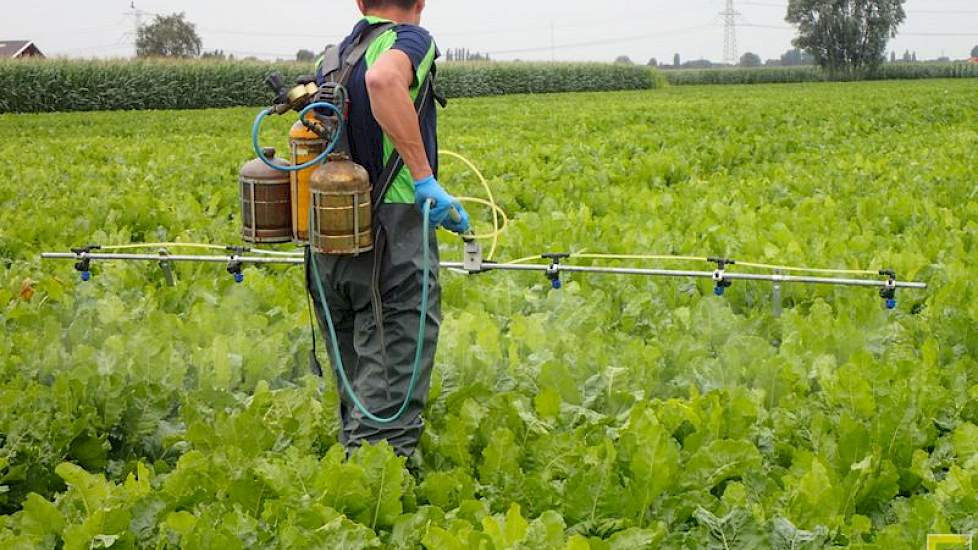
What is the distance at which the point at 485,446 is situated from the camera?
368cm

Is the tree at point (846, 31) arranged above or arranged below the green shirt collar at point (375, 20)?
above

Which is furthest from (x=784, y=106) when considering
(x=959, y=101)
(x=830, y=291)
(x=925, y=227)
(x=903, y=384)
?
(x=903, y=384)

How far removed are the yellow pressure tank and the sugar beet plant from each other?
2.32ft

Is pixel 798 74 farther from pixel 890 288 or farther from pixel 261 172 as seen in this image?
pixel 261 172

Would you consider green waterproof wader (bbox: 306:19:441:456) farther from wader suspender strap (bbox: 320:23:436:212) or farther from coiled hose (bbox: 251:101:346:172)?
coiled hose (bbox: 251:101:346:172)

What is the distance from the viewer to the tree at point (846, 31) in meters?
96.2

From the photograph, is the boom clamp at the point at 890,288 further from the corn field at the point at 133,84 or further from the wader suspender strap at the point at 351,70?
the corn field at the point at 133,84

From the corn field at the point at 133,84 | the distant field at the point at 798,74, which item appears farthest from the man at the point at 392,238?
the distant field at the point at 798,74

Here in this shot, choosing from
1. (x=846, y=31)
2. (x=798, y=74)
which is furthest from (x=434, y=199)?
(x=846, y=31)

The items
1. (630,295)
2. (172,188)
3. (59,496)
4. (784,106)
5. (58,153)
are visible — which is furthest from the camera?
(784,106)

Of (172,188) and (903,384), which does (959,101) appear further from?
(903,384)

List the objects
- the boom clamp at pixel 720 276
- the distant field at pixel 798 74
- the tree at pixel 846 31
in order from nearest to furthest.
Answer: the boom clamp at pixel 720 276, the distant field at pixel 798 74, the tree at pixel 846 31

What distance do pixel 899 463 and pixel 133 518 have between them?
7.97 ft

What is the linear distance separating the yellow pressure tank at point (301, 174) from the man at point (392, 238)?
13 cm
